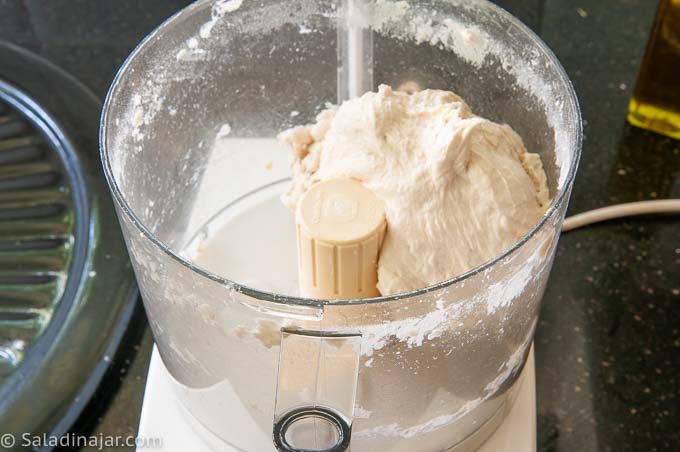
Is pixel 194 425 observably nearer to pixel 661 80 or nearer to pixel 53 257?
pixel 53 257

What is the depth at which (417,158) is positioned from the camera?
1.63 ft

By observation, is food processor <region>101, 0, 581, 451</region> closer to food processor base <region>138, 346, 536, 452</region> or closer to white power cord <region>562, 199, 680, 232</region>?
food processor base <region>138, 346, 536, 452</region>

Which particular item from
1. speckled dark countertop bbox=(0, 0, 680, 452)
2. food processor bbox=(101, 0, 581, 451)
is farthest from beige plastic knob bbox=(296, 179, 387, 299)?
speckled dark countertop bbox=(0, 0, 680, 452)

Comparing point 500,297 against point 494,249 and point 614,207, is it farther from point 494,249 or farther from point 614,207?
point 614,207

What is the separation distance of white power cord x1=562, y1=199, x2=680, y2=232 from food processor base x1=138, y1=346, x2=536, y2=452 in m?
0.17

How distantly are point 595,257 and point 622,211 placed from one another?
0.05m

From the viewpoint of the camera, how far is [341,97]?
634mm

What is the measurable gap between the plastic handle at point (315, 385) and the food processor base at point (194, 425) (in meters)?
0.12

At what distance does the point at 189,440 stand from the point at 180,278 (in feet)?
0.46

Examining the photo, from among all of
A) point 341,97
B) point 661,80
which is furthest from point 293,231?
point 661,80

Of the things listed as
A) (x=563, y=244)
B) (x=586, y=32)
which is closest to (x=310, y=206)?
(x=563, y=244)

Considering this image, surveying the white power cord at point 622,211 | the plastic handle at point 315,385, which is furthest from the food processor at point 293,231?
the white power cord at point 622,211

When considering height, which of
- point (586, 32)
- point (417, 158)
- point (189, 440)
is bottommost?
point (189, 440)

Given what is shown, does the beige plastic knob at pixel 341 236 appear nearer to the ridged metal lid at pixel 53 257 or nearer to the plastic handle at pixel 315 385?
the plastic handle at pixel 315 385
